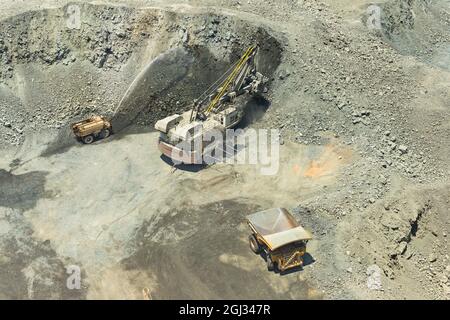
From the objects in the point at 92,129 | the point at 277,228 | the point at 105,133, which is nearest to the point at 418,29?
the point at 277,228

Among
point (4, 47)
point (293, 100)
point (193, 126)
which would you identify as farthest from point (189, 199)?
point (4, 47)

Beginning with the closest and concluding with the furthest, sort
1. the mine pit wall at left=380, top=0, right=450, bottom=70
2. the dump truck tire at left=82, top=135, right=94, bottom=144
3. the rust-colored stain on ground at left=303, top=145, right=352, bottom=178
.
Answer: the rust-colored stain on ground at left=303, top=145, right=352, bottom=178 → the dump truck tire at left=82, top=135, right=94, bottom=144 → the mine pit wall at left=380, top=0, right=450, bottom=70

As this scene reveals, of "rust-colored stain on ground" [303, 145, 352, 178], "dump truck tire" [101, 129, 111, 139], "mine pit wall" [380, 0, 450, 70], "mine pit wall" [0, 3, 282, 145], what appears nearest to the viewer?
"rust-colored stain on ground" [303, 145, 352, 178]

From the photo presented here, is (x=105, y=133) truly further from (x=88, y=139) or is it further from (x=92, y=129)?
(x=88, y=139)

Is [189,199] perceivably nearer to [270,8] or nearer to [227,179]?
[227,179]

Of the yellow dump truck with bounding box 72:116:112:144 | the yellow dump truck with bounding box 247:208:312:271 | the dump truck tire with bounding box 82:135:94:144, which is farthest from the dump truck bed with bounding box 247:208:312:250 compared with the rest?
the dump truck tire with bounding box 82:135:94:144

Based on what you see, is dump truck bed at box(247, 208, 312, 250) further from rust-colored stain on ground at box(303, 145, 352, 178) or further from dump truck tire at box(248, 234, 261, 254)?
rust-colored stain on ground at box(303, 145, 352, 178)

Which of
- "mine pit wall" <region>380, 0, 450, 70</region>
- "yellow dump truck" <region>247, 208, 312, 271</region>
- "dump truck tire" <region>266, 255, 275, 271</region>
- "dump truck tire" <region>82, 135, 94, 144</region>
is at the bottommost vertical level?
"dump truck tire" <region>82, 135, 94, 144</region>

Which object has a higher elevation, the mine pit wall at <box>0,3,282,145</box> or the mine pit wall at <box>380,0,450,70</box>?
the mine pit wall at <box>380,0,450,70</box>
